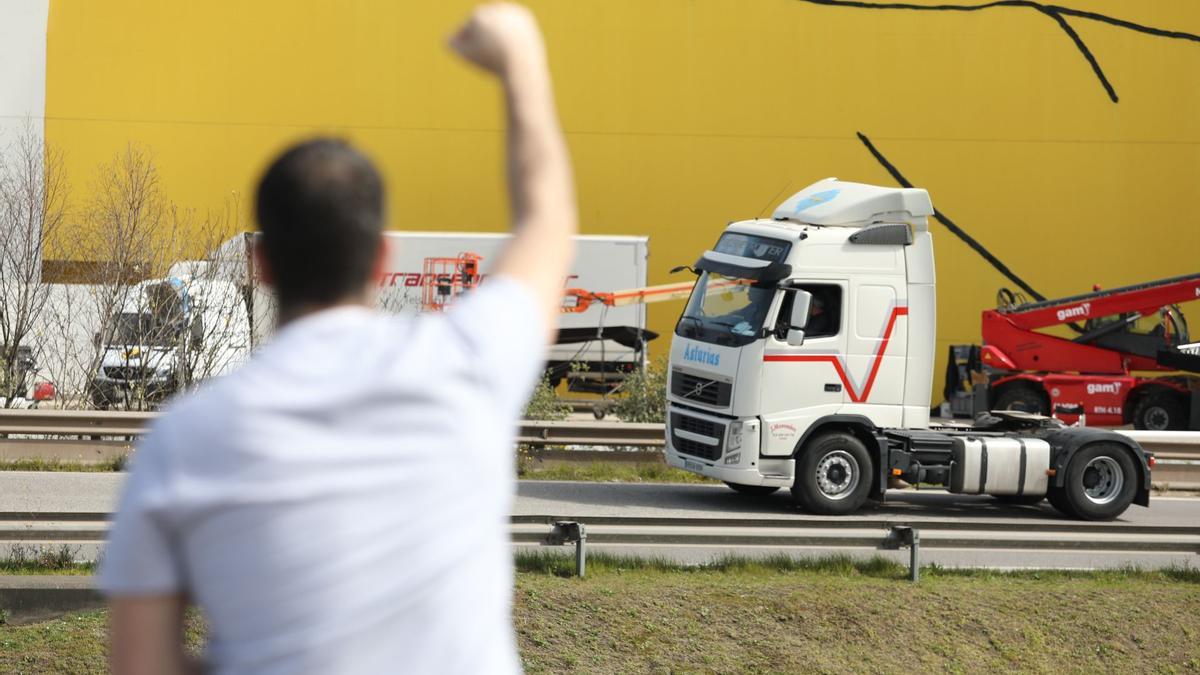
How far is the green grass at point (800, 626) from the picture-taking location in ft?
27.5

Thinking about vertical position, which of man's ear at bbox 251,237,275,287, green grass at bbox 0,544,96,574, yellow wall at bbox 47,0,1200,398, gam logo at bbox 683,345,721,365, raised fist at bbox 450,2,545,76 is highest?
yellow wall at bbox 47,0,1200,398

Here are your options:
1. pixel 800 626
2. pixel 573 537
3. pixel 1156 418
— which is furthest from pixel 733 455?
pixel 1156 418

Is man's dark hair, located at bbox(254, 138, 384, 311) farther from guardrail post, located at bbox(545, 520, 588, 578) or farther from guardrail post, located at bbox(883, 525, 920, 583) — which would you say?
guardrail post, located at bbox(883, 525, 920, 583)

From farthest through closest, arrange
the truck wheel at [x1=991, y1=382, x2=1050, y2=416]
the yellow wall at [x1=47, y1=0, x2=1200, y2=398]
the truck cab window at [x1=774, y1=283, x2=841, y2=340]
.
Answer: the yellow wall at [x1=47, y1=0, x2=1200, y2=398] < the truck wheel at [x1=991, y1=382, x2=1050, y2=416] < the truck cab window at [x1=774, y1=283, x2=841, y2=340]

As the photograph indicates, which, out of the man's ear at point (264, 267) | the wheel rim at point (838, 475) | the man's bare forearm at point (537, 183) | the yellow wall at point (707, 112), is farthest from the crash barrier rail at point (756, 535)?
the yellow wall at point (707, 112)

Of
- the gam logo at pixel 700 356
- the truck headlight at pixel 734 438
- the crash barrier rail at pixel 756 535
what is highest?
the gam logo at pixel 700 356

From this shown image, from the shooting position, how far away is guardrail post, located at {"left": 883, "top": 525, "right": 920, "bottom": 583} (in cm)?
1038

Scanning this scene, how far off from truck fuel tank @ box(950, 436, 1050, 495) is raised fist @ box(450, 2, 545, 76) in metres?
13.0

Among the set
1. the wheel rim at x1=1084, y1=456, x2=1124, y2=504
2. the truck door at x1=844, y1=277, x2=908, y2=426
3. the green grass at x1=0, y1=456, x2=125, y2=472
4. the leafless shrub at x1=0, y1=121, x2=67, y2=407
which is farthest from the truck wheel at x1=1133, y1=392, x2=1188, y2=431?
the leafless shrub at x1=0, y1=121, x2=67, y2=407

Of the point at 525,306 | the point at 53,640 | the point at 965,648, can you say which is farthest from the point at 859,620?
the point at 525,306

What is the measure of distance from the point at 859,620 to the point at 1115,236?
2593 cm

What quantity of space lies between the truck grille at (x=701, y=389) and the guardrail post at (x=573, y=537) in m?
4.24

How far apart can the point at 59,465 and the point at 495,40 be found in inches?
589

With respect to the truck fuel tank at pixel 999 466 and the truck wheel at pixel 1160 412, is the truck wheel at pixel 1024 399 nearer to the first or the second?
the truck wheel at pixel 1160 412
